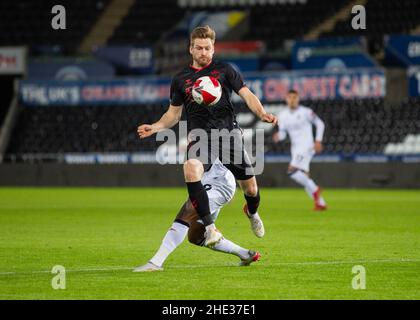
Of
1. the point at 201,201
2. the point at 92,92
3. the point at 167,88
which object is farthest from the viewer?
the point at 92,92

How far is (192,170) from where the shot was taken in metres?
10.1

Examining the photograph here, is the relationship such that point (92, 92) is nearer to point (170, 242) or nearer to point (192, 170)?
point (170, 242)

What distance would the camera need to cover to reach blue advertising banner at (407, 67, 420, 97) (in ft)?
104

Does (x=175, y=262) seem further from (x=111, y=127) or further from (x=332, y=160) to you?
(x=111, y=127)

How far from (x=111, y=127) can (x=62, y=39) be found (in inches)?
229

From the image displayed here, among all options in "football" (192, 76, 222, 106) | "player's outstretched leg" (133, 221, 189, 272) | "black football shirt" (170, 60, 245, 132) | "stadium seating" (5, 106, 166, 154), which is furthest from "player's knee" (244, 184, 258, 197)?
"stadium seating" (5, 106, 166, 154)

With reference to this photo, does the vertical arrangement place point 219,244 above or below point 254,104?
below

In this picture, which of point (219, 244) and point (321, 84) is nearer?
point (219, 244)

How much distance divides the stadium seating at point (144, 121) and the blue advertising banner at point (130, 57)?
1490mm

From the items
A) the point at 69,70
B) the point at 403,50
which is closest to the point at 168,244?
the point at 403,50

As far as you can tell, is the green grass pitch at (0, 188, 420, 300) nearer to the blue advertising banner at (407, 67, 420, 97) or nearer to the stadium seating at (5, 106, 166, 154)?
the blue advertising banner at (407, 67, 420, 97)

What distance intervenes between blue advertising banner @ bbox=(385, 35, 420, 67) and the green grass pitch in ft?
33.2

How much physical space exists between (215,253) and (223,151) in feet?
7.42

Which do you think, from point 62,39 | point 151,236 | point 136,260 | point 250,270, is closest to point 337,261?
point 250,270
